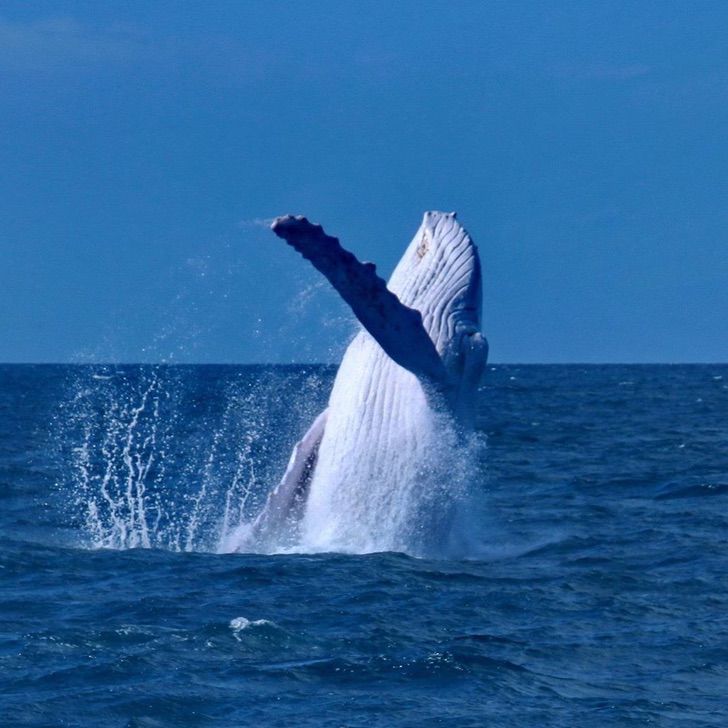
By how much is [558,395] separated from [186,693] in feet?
174

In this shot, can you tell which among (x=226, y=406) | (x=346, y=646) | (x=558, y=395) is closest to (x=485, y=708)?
(x=346, y=646)

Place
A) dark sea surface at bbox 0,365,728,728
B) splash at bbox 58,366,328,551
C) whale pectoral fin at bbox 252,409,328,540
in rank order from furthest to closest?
splash at bbox 58,366,328,551 → whale pectoral fin at bbox 252,409,328,540 → dark sea surface at bbox 0,365,728,728

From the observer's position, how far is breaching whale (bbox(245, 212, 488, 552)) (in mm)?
11586

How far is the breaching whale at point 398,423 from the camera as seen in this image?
11.6 meters

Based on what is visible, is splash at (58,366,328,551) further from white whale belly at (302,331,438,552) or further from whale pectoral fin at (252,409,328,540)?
white whale belly at (302,331,438,552)

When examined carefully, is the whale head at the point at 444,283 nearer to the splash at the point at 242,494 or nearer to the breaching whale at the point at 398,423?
the breaching whale at the point at 398,423

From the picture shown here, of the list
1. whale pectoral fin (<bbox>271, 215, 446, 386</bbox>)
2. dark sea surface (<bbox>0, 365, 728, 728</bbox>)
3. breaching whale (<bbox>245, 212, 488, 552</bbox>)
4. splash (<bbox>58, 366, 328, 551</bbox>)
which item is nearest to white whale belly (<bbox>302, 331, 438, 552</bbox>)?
breaching whale (<bbox>245, 212, 488, 552</bbox>)

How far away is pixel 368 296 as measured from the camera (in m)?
10.7

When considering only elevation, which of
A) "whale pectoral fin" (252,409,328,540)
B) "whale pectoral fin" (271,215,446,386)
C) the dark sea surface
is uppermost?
"whale pectoral fin" (271,215,446,386)

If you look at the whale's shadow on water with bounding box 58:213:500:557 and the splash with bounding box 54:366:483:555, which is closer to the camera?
the whale's shadow on water with bounding box 58:213:500:557

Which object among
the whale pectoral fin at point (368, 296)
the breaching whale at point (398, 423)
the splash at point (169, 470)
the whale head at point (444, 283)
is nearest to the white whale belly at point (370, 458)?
the breaching whale at point (398, 423)

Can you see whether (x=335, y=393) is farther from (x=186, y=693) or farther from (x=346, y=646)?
(x=186, y=693)

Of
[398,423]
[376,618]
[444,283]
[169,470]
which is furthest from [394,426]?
[169,470]

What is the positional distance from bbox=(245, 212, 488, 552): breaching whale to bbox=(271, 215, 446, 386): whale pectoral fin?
3 cm
